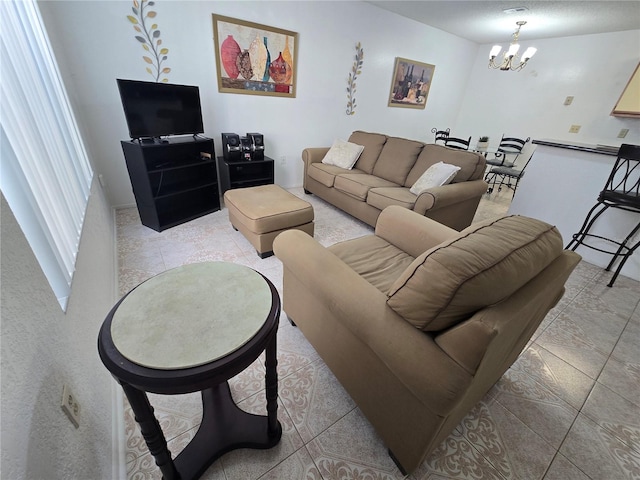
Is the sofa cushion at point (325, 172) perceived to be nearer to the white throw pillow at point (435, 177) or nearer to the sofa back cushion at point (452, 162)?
the sofa back cushion at point (452, 162)

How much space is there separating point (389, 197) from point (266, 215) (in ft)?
4.00

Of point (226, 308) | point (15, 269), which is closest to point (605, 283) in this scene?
point (226, 308)

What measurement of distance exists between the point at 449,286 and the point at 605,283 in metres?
2.65

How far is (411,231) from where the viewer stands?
5.33 feet

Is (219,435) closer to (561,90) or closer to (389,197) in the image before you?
(389,197)

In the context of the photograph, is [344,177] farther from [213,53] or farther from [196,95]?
[213,53]

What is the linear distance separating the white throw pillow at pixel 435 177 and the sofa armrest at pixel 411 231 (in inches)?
38.3

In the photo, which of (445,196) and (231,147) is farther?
(231,147)

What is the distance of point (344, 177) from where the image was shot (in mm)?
3004

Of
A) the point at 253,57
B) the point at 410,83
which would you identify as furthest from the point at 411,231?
the point at 410,83

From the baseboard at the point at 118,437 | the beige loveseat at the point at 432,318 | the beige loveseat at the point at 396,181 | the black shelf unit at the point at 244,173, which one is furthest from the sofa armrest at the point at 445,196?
the baseboard at the point at 118,437

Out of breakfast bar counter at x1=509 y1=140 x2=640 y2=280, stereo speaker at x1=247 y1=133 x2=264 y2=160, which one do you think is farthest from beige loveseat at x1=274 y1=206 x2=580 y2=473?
stereo speaker at x1=247 y1=133 x2=264 y2=160

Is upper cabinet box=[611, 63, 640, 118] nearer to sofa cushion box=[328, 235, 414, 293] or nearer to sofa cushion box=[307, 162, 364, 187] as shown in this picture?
sofa cushion box=[307, 162, 364, 187]

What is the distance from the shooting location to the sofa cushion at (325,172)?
314cm
